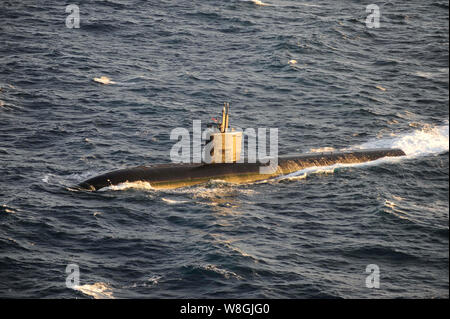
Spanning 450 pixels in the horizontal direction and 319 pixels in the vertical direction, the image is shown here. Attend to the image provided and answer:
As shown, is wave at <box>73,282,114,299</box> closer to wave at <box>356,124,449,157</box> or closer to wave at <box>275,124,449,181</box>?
wave at <box>275,124,449,181</box>

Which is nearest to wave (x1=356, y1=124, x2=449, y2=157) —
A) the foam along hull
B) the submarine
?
the foam along hull

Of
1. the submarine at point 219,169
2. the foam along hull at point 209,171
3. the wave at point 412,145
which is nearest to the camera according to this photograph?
the foam along hull at point 209,171

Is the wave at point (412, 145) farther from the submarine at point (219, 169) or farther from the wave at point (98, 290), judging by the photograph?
the wave at point (98, 290)

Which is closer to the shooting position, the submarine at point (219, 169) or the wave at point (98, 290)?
the wave at point (98, 290)

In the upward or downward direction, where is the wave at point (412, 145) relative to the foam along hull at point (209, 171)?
upward

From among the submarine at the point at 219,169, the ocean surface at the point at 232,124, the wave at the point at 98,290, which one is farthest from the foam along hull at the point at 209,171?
the wave at the point at 98,290

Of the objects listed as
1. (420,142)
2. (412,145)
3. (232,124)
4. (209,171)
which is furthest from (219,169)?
(420,142)
